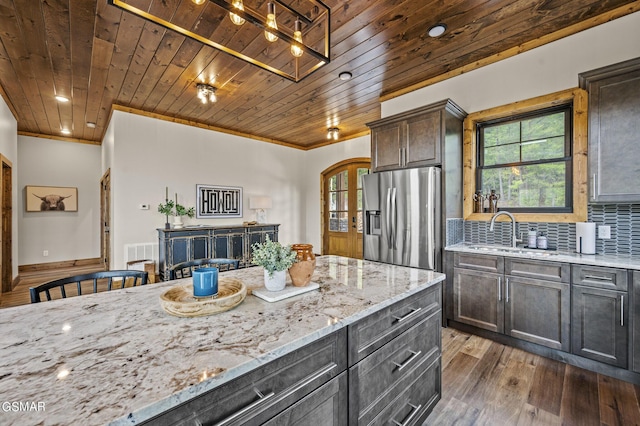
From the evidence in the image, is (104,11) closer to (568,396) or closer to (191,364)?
(191,364)

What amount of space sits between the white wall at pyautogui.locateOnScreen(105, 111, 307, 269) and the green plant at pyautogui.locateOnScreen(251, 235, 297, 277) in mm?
4023

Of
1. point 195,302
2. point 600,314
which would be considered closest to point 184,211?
point 195,302

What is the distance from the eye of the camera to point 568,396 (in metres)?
1.93

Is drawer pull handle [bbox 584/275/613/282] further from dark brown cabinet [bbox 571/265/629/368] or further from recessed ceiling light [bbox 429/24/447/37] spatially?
recessed ceiling light [bbox 429/24/447/37]

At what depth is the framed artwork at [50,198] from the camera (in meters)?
5.64

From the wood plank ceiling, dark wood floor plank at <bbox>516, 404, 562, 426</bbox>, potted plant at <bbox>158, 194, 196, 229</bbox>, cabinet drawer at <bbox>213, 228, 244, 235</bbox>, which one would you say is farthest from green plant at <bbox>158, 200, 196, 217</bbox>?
dark wood floor plank at <bbox>516, 404, 562, 426</bbox>

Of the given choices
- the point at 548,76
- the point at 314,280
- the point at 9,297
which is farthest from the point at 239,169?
the point at 548,76

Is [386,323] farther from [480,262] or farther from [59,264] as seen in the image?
Answer: [59,264]

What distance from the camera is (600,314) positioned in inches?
83.7

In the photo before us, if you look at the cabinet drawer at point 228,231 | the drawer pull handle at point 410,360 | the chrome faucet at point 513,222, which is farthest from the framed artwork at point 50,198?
the chrome faucet at point 513,222

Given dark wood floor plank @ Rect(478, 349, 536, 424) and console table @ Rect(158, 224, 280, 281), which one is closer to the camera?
dark wood floor plank @ Rect(478, 349, 536, 424)

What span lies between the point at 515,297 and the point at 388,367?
1921 millimetres

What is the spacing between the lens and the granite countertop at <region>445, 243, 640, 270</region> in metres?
2.08

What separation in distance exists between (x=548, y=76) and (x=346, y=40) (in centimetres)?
201
